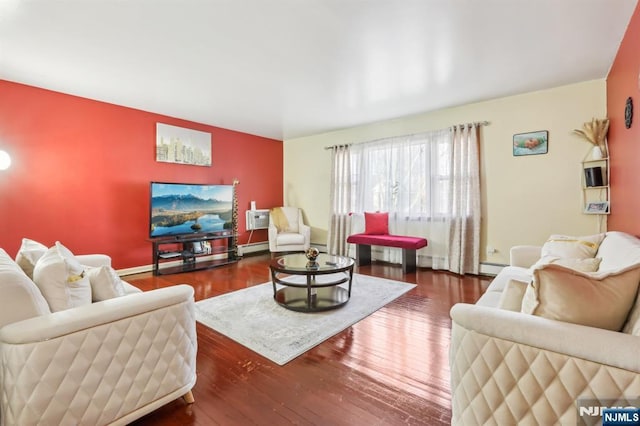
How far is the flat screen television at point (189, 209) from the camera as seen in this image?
441 centimetres

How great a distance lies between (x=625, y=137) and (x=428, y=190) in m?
2.40

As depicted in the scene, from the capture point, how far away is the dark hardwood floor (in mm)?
1509

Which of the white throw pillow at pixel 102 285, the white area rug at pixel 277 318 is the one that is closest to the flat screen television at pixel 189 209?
the white area rug at pixel 277 318

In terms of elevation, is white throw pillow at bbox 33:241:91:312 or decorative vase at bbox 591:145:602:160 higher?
decorative vase at bbox 591:145:602:160

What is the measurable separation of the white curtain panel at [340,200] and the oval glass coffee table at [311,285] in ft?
6.91

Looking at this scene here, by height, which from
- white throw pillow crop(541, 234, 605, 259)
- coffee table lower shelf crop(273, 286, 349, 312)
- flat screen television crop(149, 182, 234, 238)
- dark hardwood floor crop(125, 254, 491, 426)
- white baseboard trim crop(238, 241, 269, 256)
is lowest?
dark hardwood floor crop(125, 254, 491, 426)

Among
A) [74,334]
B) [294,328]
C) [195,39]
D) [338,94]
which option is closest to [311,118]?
[338,94]

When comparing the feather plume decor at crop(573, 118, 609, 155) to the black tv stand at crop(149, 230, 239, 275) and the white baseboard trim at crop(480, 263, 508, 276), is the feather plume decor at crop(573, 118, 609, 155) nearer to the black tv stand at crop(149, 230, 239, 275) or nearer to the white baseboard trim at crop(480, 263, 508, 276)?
the white baseboard trim at crop(480, 263, 508, 276)

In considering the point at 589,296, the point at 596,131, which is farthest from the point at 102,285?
the point at 596,131

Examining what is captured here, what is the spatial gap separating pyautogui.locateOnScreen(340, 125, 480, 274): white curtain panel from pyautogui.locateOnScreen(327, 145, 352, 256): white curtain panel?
94mm

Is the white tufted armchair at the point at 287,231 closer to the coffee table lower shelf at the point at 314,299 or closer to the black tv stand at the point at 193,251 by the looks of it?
the black tv stand at the point at 193,251

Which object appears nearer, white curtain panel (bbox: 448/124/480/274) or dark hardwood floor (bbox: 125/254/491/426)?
dark hardwood floor (bbox: 125/254/491/426)

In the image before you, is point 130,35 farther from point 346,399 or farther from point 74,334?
point 346,399

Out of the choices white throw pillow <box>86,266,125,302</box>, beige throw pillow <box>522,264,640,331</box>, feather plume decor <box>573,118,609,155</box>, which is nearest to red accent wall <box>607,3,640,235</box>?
feather plume decor <box>573,118,609,155</box>
